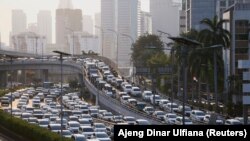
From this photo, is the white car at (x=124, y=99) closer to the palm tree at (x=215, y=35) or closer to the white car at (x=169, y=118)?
the palm tree at (x=215, y=35)

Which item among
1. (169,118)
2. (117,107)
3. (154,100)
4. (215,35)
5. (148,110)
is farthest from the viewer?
(215,35)

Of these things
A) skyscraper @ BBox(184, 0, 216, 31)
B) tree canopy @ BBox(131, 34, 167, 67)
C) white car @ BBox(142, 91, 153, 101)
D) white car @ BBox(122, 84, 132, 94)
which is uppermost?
skyscraper @ BBox(184, 0, 216, 31)

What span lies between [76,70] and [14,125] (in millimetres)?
67740

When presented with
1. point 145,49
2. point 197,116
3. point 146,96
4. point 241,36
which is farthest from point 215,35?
point 145,49

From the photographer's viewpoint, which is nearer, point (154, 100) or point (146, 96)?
point (154, 100)

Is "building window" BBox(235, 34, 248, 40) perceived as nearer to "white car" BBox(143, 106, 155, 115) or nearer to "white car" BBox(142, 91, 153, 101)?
"white car" BBox(142, 91, 153, 101)

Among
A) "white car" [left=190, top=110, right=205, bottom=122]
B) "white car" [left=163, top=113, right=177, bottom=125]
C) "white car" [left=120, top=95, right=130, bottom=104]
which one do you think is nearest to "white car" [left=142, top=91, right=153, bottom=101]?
"white car" [left=120, top=95, right=130, bottom=104]

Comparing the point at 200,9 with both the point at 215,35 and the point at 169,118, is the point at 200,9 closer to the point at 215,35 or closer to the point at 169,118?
the point at 215,35

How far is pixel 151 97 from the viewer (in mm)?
80375

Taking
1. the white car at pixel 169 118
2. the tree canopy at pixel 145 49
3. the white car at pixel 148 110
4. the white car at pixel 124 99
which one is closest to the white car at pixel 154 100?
the white car at pixel 124 99

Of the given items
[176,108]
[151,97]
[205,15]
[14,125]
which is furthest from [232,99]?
[205,15]
